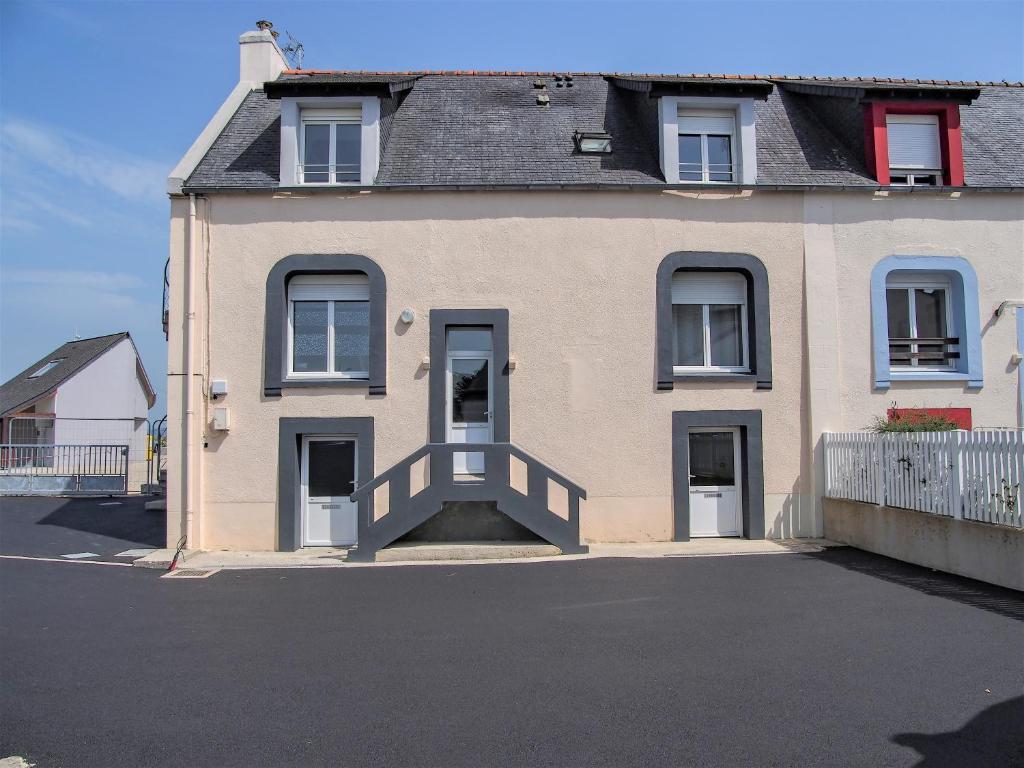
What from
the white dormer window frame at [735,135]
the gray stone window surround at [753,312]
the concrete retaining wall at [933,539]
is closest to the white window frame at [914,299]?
the gray stone window surround at [753,312]

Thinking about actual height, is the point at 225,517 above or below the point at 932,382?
below

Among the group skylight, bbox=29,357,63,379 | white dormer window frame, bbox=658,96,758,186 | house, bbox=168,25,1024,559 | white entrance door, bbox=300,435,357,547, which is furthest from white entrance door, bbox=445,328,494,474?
skylight, bbox=29,357,63,379

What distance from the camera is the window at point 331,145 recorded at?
12359 mm

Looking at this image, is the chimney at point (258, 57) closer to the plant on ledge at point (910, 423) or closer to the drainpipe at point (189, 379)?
the drainpipe at point (189, 379)

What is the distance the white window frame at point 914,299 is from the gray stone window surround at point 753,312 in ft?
7.40

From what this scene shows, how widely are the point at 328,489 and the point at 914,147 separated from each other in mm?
11200

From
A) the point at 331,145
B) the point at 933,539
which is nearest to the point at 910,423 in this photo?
the point at 933,539

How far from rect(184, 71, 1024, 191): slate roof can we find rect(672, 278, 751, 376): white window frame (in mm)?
2094

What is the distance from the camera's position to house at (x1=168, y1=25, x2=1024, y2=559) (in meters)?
11.8

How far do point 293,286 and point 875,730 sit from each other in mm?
10109

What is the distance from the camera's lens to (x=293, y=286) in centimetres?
1213

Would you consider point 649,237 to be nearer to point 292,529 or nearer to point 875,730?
point 292,529

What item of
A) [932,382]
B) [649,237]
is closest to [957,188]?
[932,382]

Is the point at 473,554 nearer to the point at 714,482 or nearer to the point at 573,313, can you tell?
the point at 573,313
